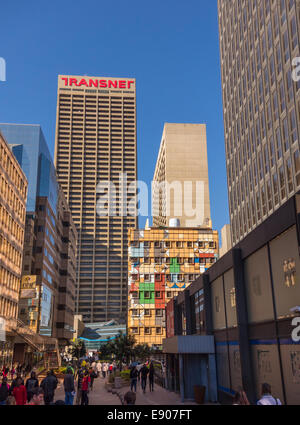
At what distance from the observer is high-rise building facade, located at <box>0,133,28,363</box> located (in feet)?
156

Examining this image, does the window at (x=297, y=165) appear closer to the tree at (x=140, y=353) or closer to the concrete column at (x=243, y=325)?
the concrete column at (x=243, y=325)

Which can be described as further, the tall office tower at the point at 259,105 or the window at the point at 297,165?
A: the tall office tower at the point at 259,105

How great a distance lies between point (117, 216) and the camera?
196375 mm

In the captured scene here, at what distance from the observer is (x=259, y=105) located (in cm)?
5359

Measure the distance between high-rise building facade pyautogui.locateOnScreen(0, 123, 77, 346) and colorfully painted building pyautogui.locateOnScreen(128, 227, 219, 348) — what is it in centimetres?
1714

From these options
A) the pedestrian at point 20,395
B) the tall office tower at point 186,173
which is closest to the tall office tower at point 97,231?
the tall office tower at point 186,173

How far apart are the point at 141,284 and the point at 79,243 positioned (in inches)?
4032

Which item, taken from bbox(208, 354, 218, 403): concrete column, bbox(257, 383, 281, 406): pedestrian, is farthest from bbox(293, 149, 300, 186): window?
bbox(257, 383, 281, 406): pedestrian

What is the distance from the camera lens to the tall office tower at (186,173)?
526 ft

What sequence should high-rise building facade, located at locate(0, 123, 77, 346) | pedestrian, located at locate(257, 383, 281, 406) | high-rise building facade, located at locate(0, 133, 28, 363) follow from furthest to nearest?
high-rise building facade, located at locate(0, 123, 77, 346), high-rise building facade, located at locate(0, 133, 28, 363), pedestrian, located at locate(257, 383, 281, 406)

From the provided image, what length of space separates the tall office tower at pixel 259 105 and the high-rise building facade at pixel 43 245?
34.3 metres

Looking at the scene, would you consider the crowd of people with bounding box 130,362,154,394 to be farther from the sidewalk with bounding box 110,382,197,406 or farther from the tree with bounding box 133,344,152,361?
the tree with bounding box 133,344,152,361

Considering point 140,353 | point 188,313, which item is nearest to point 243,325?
point 188,313
